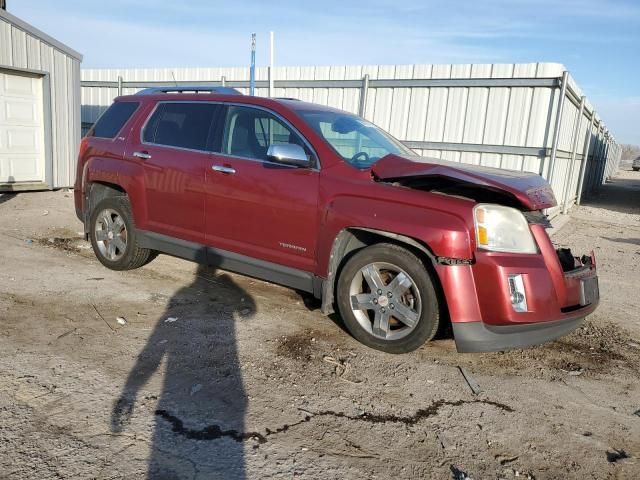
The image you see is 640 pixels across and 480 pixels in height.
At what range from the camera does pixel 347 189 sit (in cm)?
395

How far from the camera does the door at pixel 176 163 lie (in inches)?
191

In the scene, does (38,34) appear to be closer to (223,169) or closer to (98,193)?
(98,193)

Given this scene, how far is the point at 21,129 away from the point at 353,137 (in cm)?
949

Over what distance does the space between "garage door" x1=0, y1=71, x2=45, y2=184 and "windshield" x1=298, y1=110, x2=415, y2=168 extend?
904 cm

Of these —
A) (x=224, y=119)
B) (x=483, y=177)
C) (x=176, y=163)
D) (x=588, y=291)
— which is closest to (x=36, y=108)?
(x=176, y=163)

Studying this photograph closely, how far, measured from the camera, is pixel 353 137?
4.74 m

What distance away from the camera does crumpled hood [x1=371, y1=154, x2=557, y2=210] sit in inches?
136

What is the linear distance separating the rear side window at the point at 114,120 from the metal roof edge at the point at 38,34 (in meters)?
6.56

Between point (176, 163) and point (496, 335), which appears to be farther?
point (176, 163)

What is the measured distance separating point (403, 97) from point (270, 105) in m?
7.26

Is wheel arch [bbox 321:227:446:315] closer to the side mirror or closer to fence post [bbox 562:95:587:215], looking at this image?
the side mirror

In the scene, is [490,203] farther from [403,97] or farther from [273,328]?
[403,97]

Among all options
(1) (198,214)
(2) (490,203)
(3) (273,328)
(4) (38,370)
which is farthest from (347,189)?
(4) (38,370)

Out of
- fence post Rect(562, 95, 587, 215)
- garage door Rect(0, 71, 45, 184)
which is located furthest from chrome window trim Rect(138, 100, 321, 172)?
fence post Rect(562, 95, 587, 215)
